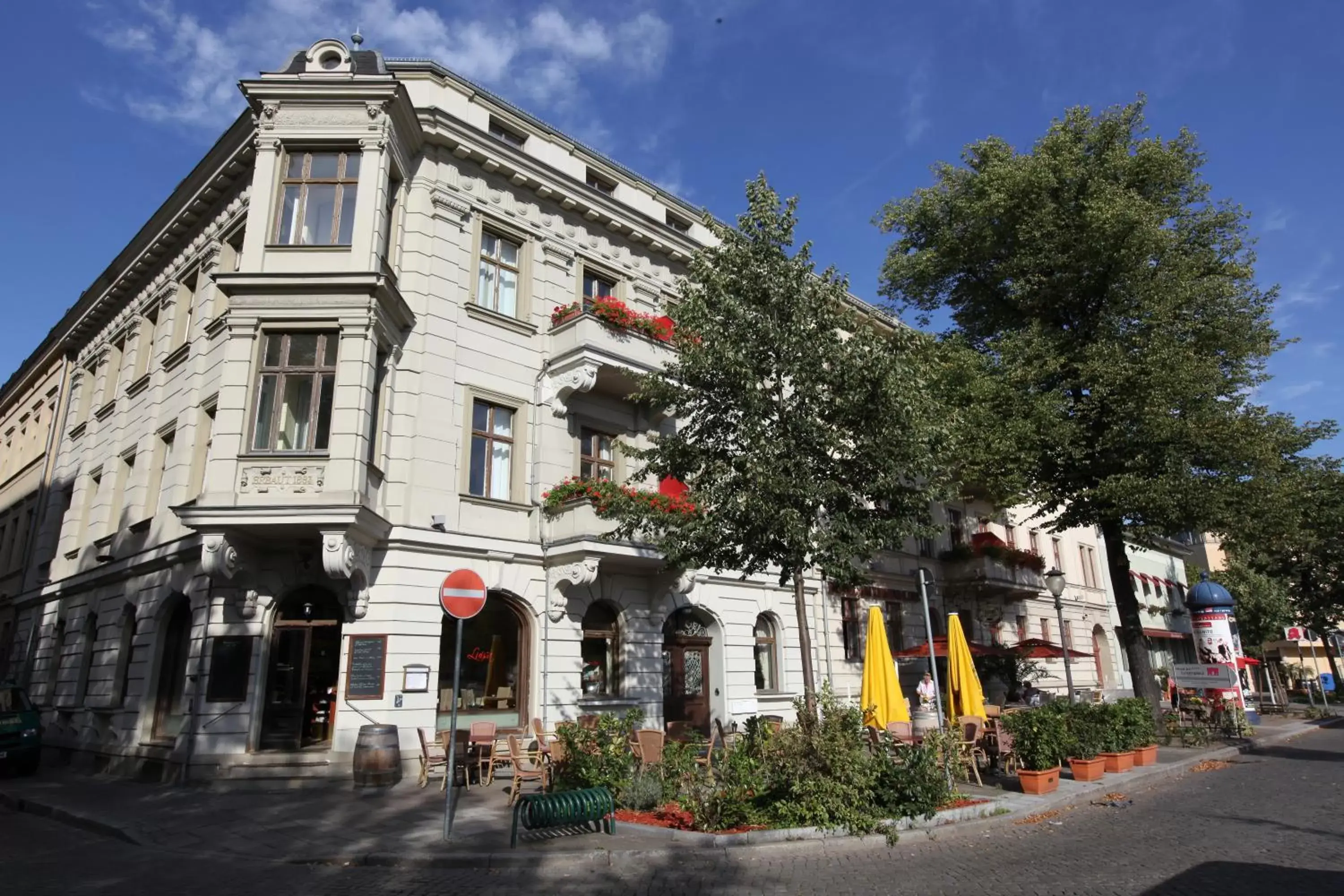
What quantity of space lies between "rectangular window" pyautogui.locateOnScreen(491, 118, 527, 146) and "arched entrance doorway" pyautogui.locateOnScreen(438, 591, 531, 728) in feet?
35.1

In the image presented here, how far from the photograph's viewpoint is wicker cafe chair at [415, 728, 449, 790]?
41.0 feet

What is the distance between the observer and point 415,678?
14070 mm

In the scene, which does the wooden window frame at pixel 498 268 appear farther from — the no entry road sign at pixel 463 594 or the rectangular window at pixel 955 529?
the rectangular window at pixel 955 529

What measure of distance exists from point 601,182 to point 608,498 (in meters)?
10.1

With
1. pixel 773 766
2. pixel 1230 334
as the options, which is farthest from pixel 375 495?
pixel 1230 334

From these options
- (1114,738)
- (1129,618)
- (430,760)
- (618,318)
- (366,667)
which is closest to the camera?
(430,760)

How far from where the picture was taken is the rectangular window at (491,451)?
1639 centimetres

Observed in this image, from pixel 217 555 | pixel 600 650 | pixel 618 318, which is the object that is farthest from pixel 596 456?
pixel 217 555

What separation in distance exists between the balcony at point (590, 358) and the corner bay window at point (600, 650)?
4.42m

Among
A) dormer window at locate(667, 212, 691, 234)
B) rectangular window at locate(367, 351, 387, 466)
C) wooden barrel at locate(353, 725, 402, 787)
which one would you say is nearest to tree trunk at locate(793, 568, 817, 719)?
wooden barrel at locate(353, 725, 402, 787)

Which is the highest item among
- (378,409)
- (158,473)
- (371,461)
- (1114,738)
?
(378,409)

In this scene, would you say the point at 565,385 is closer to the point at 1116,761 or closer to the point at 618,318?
the point at 618,318

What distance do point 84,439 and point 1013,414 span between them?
83.8 ft

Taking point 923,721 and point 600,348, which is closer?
point 923,721
